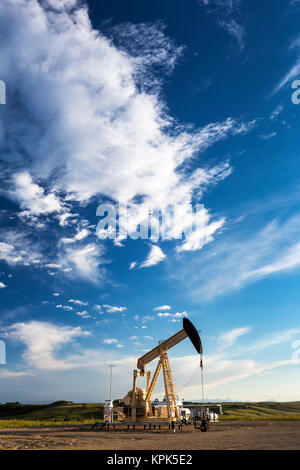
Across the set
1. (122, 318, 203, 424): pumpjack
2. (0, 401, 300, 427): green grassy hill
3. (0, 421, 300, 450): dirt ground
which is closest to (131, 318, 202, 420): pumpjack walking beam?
(122, 318, 203, 424): pumpjack

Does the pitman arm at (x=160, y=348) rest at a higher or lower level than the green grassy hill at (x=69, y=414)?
higher

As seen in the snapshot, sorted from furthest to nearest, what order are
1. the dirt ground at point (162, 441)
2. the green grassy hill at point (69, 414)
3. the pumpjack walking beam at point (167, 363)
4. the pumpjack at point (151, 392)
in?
the green grassy hill at point (69, 414) < the pumpjack at point (151, 392) < the pumpjack walking beam at point (167, 363) < the dirt ground at point (162, 441)

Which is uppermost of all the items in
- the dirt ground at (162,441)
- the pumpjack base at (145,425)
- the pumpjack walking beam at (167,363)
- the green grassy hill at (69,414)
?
the pumpjack walking beam at (167,363)

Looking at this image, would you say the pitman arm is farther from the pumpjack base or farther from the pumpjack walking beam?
the pumpjack base

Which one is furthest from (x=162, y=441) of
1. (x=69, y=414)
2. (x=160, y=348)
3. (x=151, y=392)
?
(x=69, y=414)

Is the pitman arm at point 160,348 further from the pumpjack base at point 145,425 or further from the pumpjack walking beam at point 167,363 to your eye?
the pumpjack base at point 145,425

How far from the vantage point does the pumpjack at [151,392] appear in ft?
105

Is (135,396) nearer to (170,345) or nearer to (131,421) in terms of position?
(131,421)

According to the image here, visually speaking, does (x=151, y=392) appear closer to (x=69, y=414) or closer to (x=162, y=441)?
(x=162, y=441)

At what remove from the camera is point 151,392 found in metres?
35.8

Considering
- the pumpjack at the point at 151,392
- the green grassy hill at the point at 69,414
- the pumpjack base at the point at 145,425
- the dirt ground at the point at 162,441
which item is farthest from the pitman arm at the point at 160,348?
the green grassy hill at the point at 69,414

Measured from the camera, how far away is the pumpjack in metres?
32.1
